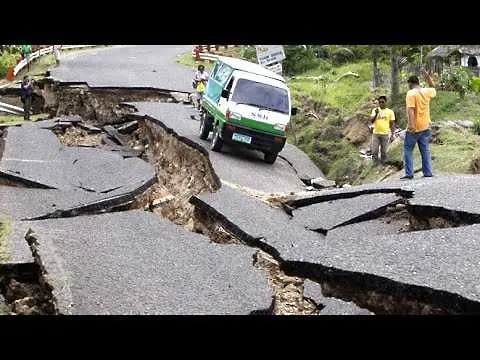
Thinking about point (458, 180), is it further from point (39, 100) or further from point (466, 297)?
point (39, 100)

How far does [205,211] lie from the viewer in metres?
10.7

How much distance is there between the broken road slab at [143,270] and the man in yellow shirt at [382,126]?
19.8ft

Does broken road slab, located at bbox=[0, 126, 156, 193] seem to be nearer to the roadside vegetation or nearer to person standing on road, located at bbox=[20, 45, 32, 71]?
the roadside vegetation

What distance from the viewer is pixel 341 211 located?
10.5 m

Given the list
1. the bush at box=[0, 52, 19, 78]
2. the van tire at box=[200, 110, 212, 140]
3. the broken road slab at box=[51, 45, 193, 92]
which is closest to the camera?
the van tire at box=[200, 110, 212, 140]

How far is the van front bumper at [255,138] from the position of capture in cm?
1489

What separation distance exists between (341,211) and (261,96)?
548cm

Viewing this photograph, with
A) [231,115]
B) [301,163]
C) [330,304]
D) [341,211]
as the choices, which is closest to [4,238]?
[330,304]

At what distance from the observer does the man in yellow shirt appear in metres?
14.0

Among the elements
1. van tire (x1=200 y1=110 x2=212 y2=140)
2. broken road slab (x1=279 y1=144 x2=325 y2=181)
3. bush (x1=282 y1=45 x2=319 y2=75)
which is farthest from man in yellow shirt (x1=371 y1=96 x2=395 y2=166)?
bush (x1=282 y1=45 x2=319 y2=75)

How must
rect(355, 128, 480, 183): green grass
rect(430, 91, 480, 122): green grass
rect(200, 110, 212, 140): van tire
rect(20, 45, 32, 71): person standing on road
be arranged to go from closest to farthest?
rect(355, 128, 480, 183): green grass, rect(200, 110, 212, 140): van tire, rect(430, 91, 480, 122): green grass, rect(20, 45, 32, 71): person standing on road

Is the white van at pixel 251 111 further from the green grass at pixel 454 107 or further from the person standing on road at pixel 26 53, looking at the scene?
the person standing on road at pixel 26 53

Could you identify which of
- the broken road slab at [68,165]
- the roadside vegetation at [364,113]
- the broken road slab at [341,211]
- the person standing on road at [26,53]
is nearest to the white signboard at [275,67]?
the roadside vegetation at [364,113]

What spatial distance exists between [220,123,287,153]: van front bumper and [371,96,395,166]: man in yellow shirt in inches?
83.5
